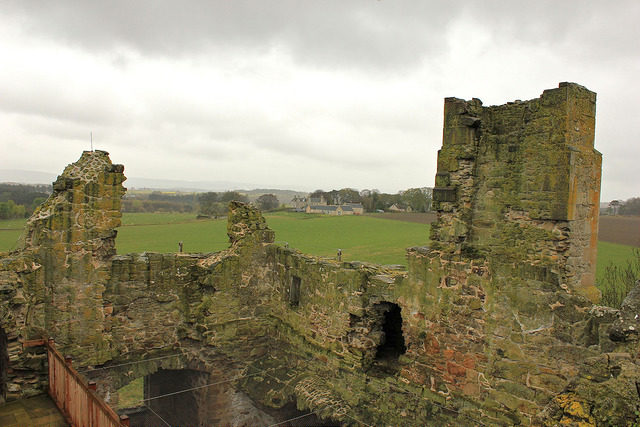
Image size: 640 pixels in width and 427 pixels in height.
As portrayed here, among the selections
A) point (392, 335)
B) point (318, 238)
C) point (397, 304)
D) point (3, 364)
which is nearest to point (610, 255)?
point (392, 335)

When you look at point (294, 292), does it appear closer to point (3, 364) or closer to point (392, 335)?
point (392, 335)

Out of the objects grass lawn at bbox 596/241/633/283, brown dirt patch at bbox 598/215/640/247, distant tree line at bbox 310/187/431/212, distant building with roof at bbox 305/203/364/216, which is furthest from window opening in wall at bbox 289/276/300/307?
distant building with roof at bbox 305/203/364/216

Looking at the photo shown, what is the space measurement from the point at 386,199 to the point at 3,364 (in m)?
54.6

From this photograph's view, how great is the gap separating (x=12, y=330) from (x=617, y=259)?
70.4 ft

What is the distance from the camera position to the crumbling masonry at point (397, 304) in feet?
22.3

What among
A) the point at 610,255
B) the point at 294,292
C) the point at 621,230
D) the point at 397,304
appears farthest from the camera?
the point at 621,230

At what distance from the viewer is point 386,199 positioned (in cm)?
6084

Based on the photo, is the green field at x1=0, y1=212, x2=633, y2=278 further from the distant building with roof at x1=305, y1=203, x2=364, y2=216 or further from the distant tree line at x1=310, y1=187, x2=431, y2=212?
the distant building with roof at x1=305, y1=203, x2=364, y2=216

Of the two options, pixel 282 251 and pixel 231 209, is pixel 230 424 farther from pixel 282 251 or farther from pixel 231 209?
pixel 231 209

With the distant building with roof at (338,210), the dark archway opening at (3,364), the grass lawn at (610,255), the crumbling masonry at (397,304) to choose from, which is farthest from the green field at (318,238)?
the distant building with roof at (338,210)

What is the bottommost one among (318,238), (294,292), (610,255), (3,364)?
(3,364)

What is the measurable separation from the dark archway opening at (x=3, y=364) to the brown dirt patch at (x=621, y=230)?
24.0 meters

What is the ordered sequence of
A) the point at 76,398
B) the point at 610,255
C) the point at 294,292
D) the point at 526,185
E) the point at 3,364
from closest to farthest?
the point at 76,398
the point at 526,185
the point at 3,364
the point at 294,292
the point at 610,255

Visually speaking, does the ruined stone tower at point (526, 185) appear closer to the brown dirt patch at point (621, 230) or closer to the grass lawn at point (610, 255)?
the grass lawn at point (610, 255)
